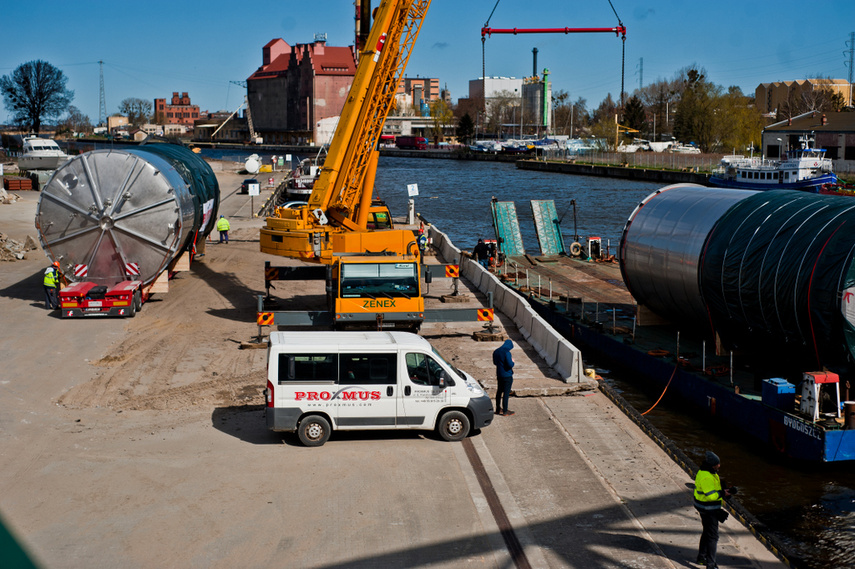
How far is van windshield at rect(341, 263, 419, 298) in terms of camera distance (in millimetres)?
19922

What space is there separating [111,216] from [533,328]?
12.3 metres

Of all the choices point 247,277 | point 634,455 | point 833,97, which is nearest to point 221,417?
point 634,455

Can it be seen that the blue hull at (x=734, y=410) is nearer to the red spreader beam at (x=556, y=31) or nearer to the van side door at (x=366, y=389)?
the van side door at (x=366, y=389)

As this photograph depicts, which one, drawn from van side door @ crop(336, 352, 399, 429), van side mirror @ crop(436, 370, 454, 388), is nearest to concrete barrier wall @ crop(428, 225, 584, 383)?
van side mirror @ crop(436, 370, 454, 388)

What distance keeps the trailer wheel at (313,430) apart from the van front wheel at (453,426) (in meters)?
1.92

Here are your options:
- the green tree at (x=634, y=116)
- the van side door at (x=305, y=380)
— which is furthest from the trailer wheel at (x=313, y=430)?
the green tree at (x=634, y=116)

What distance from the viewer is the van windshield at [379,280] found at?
1992 cm

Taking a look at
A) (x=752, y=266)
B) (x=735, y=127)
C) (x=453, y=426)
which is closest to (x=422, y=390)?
(x=453, y=426)

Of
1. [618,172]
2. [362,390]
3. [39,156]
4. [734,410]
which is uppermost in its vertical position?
[618,172]

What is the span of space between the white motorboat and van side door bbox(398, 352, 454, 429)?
7450cm

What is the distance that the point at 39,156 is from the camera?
80.1 m

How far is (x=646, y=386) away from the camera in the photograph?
21391 mm

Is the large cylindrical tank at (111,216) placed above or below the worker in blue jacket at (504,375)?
above

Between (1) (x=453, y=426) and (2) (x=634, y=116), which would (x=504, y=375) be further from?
(2) (x=634, y=116)
